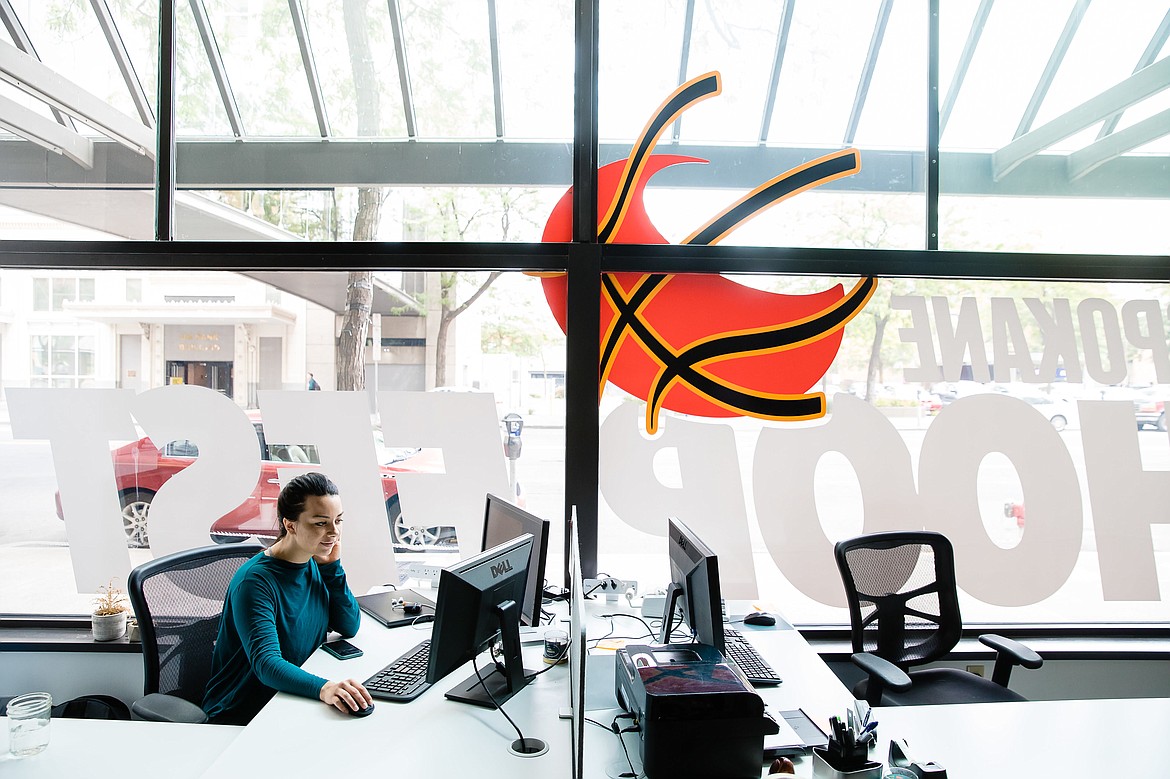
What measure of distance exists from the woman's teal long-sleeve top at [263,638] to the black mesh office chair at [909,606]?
192 centimetres

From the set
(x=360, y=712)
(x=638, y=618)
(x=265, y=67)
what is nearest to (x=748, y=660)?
(x=638, y=618)

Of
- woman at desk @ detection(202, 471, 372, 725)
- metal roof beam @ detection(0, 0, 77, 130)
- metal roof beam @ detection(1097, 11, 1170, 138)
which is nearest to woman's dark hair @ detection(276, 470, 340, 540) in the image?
woman at desk @ detection(202, 471, 372, 725)

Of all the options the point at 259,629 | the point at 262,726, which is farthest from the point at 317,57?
the point at 262,726

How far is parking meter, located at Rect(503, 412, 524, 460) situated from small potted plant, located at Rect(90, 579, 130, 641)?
1830 millimetres

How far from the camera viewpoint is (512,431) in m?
3.33

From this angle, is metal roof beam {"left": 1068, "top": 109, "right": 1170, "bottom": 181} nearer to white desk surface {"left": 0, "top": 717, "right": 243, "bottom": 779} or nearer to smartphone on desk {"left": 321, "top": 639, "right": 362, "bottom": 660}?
smartphone on desk {"left": 321, "top": 639, "right": 362, "bottom": 660}

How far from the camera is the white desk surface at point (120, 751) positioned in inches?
68.6

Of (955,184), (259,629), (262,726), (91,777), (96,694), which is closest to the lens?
(91,777)

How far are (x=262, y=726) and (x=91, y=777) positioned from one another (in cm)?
37

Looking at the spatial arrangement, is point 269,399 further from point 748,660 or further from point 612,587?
point 748,660

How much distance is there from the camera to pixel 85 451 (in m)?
3.30

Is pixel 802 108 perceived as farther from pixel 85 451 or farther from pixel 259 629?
pixel 85 451

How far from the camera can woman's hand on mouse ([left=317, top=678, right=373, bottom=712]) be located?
6.59 feet

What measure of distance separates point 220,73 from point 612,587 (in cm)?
292
